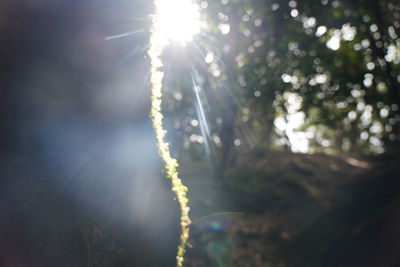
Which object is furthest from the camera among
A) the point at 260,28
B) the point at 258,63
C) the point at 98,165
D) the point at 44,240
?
the point at 260,28

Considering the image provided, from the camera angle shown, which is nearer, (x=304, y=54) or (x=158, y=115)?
(x=158, y=115)

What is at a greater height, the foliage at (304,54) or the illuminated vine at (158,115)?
the foliage at (304,54)

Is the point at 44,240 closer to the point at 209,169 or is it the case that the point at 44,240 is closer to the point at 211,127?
the point at 211,127

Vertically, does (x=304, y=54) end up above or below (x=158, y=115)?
above

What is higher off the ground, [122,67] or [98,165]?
[122,67]

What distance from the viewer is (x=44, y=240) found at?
2.92m

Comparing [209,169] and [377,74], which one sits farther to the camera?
[209,169]

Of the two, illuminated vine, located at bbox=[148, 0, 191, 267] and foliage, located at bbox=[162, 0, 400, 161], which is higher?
foliage, located at bbox=[162, 0, 400, 161]

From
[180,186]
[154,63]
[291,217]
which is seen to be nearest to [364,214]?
[291,217]

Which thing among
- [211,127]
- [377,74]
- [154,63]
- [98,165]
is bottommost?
[98,165]

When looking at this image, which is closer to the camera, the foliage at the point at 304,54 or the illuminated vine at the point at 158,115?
the illuminated vine at the point at 158,115

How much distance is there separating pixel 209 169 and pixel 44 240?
565 inches

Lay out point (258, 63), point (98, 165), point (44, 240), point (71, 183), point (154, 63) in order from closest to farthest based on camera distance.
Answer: point (44, 240)
point (71, 183)
point (98, 165)
point (154, 63)
point (258, 63)

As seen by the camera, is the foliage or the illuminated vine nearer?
the illuminated vine
